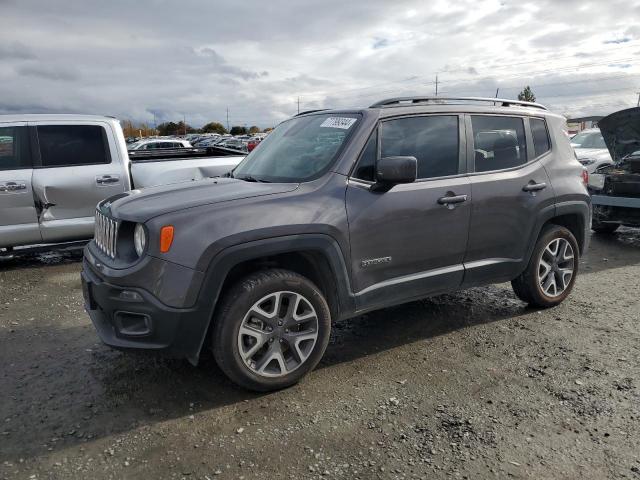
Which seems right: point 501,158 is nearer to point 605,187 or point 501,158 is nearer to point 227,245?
point 227,245

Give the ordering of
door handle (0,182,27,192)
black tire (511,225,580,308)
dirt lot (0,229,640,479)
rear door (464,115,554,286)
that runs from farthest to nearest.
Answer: door handle (0,182,27,192) → black tire (511,225,580,308) → rear door (464,115,554,286) → dirt lot (0,229,640,479)

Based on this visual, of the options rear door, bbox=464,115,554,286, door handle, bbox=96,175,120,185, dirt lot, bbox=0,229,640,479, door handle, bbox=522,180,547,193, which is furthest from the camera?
door handle, bbox=96,175,120,185

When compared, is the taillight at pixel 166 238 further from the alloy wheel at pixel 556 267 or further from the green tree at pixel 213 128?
the green tree at pixel 213 128

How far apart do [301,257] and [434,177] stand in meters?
1.27

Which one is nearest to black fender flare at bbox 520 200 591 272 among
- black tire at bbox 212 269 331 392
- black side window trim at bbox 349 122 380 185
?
black side window trim at bbox 349 122 380 185

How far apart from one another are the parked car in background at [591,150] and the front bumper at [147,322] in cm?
1089

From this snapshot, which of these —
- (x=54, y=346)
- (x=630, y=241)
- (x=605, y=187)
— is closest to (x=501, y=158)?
(x=54, y=346)

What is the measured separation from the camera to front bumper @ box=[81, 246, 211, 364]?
3.03 m

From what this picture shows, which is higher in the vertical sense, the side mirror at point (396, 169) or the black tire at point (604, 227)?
the side mirror at point (396, 169)

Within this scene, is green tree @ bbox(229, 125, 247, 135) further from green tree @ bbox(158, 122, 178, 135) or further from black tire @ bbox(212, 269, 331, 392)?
black tire @ bbox(212, 269, 331, 392)

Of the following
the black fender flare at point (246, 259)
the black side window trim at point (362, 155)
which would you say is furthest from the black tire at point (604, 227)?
the black fender flare at point (246, 259)

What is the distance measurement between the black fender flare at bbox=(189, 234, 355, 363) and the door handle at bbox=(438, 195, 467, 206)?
964mm

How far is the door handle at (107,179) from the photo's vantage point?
660 centimetres

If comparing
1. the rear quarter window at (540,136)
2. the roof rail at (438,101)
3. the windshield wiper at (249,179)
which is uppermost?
the roof rail at (438,101)
